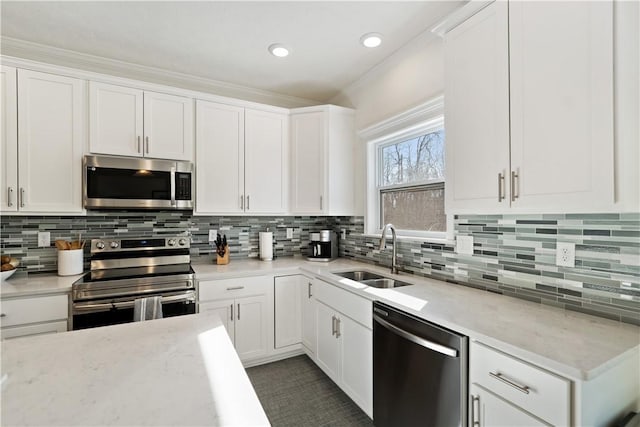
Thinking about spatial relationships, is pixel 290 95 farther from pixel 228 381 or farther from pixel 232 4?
pixel 228 381

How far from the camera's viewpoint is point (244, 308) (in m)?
2.55

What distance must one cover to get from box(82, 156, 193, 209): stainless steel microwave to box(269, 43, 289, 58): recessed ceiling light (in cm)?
117

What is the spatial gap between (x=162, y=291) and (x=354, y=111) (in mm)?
2392

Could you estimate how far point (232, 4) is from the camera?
1920mm

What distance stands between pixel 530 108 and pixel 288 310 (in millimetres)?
2298

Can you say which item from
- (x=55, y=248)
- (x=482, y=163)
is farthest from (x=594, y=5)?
(x=55, y=248)

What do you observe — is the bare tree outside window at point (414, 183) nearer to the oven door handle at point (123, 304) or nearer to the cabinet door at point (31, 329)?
the oven door handle at point (123, 304)

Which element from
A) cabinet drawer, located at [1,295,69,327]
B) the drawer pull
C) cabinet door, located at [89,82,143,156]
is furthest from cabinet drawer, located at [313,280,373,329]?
cabinet door, located at [89,82,143,156]

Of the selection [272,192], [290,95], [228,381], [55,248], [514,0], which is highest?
[290,95]

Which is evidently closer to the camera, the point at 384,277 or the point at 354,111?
the point at 384,277

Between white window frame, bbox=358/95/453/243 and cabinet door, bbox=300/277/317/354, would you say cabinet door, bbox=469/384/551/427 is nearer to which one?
white window frame, bbox=358/95/453/243

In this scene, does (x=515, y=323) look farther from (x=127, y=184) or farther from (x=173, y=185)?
(x=127, y=184)

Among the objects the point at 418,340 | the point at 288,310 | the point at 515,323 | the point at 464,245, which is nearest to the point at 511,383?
the point at 515,323

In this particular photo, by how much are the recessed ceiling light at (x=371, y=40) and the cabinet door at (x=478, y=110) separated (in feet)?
2.40
